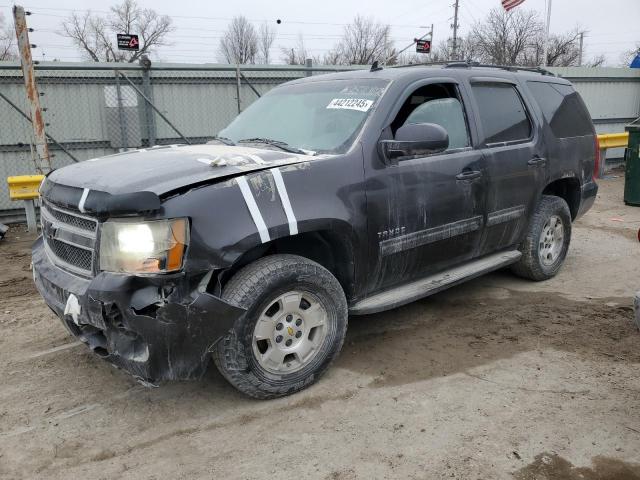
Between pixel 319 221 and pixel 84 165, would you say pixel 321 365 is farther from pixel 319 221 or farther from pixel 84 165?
pixel 84 165

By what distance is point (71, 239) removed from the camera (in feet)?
9.86

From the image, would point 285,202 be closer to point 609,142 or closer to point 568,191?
point 568,191

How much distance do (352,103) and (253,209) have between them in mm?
1300

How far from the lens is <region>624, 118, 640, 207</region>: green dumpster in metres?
9.52

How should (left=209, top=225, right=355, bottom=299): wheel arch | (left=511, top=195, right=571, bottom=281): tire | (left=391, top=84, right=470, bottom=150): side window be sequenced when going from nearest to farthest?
(left=209, top=225, right=355, bottom=299): wheel arch, (left=391, top=84, right=470, bottom=150): side window, (left=511, top=195, right=571, bottom=281): tire

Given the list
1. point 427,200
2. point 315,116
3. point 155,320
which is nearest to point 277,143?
point 315,116

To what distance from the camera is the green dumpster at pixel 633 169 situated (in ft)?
31.2

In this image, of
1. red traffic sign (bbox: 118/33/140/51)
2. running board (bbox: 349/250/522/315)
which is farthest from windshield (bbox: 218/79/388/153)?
red traffic sign (bbox: 118/33/140/51)

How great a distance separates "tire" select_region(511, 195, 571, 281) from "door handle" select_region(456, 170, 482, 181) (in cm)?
119

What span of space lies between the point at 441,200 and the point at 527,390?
140cm

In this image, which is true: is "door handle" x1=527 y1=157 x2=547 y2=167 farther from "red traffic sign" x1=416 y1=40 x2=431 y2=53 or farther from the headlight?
"red traffic sign" x1=416 y1=40 x2=431 y2=53

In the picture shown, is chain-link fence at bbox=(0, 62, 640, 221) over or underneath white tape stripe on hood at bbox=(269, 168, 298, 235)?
over

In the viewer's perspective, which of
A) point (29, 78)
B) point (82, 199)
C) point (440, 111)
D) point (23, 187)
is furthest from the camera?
point (23, 187)

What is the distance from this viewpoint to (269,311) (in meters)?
3.11
